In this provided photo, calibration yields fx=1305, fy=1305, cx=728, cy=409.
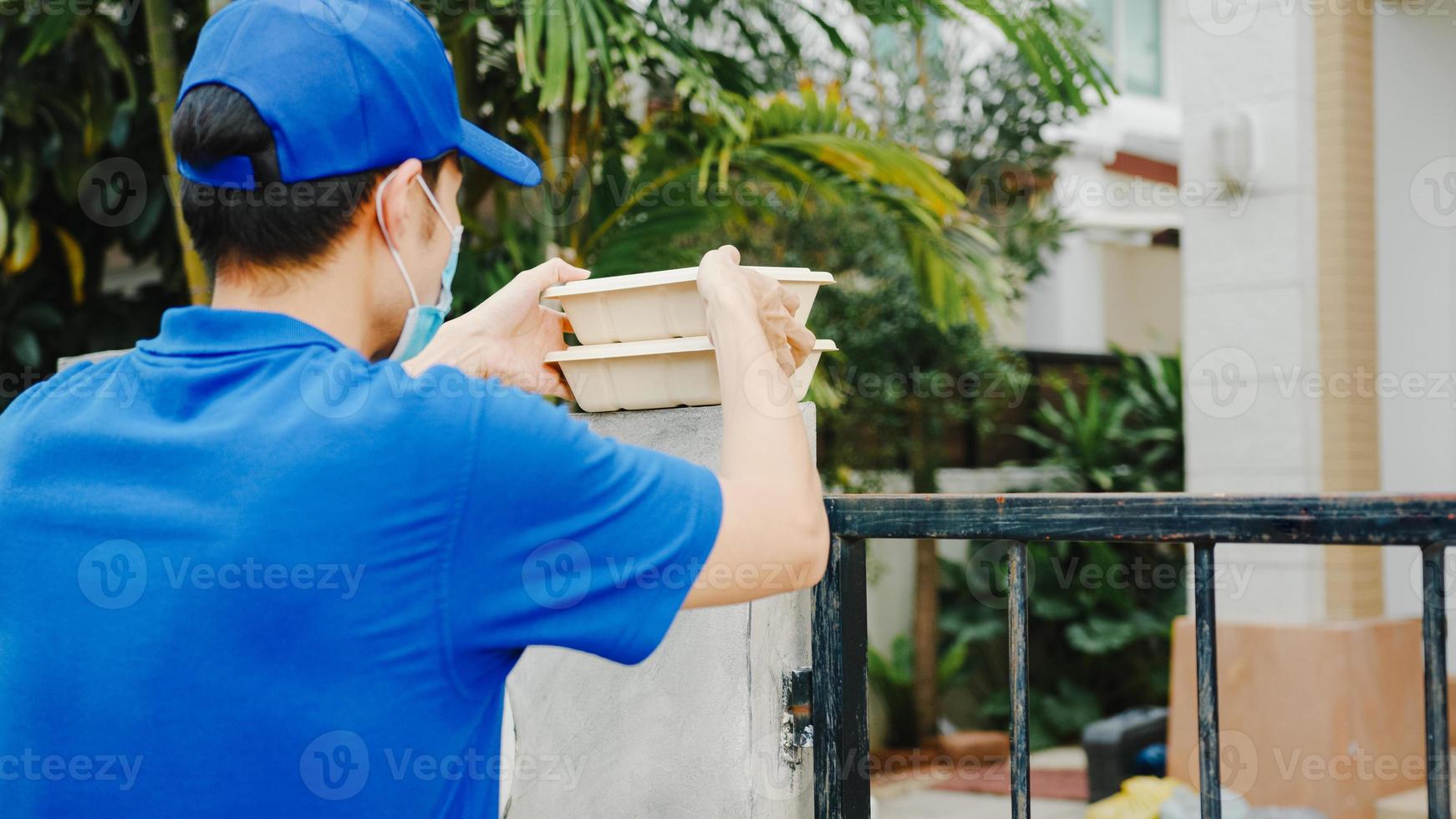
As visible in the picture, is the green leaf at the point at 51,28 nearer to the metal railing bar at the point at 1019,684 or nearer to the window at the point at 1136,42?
the metal railing bar at the point at 1019,684

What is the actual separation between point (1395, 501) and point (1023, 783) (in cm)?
53

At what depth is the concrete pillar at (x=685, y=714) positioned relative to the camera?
1670 millimetres

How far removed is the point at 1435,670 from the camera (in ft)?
3.90

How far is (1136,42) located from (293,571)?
516 inches

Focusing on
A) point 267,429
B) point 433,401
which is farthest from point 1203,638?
point 267,429

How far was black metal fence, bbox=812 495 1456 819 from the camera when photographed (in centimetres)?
119

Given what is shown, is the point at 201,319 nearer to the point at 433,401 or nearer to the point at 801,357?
the point at 433,401

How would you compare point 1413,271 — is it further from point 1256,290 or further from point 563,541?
point 563,541

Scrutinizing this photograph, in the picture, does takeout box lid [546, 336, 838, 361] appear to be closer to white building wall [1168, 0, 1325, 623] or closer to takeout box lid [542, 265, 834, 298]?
takeout box lid [542, 265, 834, 298]

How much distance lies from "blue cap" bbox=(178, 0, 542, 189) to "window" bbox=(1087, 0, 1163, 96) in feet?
39.9

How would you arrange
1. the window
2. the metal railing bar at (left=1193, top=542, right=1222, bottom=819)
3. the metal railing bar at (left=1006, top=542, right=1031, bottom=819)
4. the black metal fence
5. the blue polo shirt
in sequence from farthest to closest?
the window
the metal railing bar at (left=1006, top=542, right=1031, bottom=819)
the metal railing bar at (left=1193, top=542, right=1222, bottom=819)
the black metal fence
the blue polo shirt

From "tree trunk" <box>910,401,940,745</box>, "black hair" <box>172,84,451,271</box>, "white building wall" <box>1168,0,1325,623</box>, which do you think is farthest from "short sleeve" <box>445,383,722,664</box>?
"tree trunk" <box>910,401,940,745</box>

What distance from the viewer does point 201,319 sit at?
1.08 meters

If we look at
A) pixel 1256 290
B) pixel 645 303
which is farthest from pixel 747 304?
pixel 1256 290
